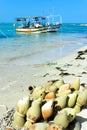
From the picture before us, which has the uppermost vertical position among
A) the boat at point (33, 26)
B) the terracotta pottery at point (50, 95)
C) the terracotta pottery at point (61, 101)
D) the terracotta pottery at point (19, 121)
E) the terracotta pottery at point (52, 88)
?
the terracotta pottery at point (61, 101)

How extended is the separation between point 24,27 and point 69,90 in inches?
2212

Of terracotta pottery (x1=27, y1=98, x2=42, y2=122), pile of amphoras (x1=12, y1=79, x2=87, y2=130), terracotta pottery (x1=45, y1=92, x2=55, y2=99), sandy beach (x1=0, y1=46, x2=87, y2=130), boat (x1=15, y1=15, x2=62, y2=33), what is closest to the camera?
pile of amphoras (x1=12, y1=79, x2=87, y2=130)

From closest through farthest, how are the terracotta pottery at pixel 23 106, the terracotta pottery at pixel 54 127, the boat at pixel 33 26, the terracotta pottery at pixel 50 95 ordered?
the terracotta pottery at pixel 54 127 → the terracotta pottery at pixel 23 106 → the terracotta pottery at pixel 50 95 → the boat at pixel 33 26

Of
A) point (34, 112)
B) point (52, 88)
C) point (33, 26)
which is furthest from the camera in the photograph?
point (33, 26)

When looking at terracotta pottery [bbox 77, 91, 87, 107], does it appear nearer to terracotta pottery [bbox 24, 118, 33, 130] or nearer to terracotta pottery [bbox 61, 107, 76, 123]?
terracotta pottery [bbox 61, 107, 76, 123]

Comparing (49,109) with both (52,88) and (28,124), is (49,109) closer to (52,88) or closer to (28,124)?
(28,124)

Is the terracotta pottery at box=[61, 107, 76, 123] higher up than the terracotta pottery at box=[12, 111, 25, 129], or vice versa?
the terracotta pottery at box=[61, 107, 76, 123]

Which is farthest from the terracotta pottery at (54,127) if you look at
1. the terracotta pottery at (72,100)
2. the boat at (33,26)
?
the boat at (33,26)

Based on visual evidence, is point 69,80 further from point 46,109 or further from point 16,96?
point 46,109

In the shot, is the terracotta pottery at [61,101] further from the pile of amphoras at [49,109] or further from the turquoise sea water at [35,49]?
the turquoise sea water at [35,49]

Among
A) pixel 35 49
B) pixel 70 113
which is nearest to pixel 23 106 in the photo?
pixel 70 113

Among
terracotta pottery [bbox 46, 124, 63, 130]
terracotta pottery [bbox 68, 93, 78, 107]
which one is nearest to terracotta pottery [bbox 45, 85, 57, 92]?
terracotta pottery [bbox 68, 93, 78, 107]

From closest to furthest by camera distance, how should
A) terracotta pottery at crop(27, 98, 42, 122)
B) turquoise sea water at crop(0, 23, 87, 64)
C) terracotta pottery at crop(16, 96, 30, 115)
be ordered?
terracotta pottery at crop(27, 98, 42, 122) → terracotta pottery at crop(16, 96, 30, 115) → turquoise sea water at crop(0, 23, 87, 64)

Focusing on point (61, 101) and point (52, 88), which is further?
point (52, 88)
